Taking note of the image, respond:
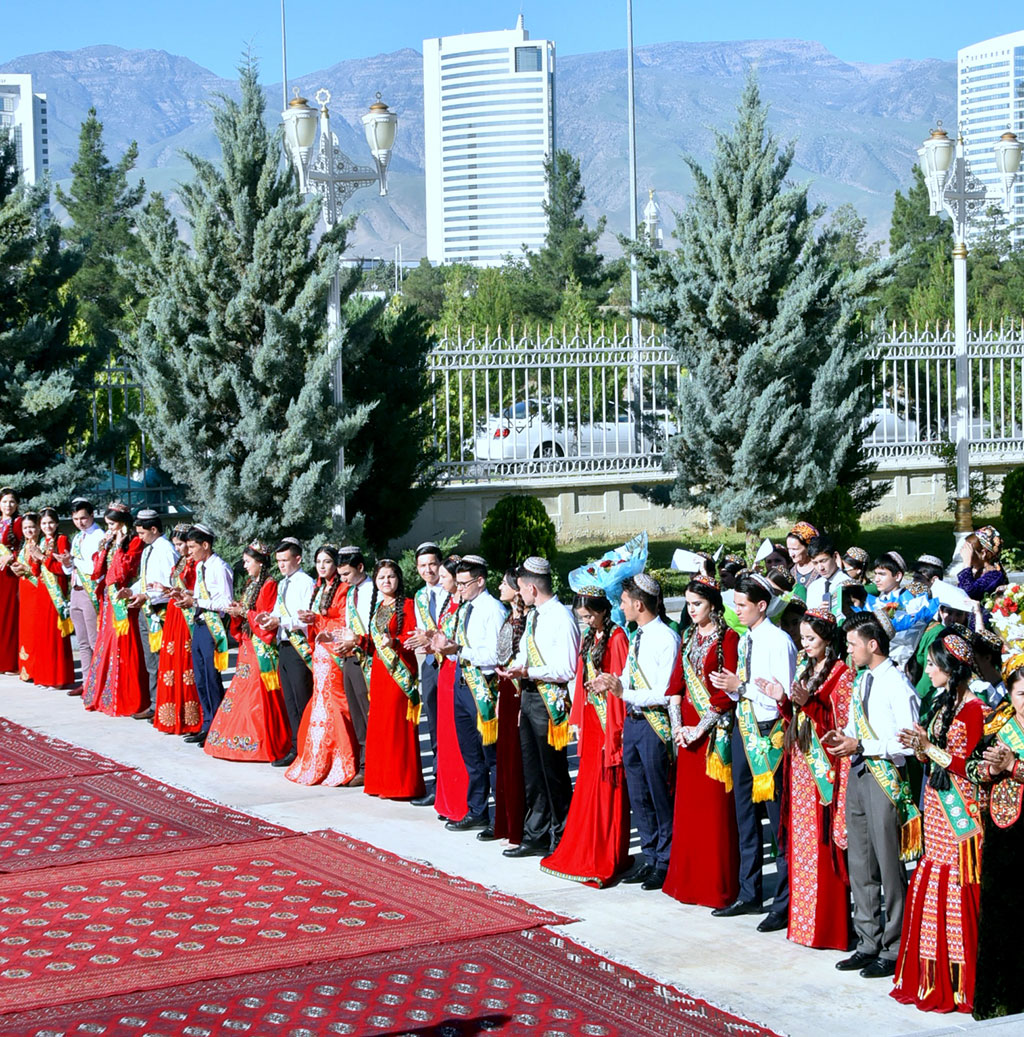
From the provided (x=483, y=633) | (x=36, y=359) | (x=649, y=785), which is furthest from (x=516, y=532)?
(x=649, y=785)

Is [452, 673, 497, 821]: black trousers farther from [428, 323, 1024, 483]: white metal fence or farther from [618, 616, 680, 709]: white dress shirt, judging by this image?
[428, 323, 1024, 483]: white metal fence

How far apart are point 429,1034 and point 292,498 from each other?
9405 mm

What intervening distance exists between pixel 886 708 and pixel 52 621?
869 cm

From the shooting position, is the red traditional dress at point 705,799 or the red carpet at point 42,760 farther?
the red carpet at point 42,760

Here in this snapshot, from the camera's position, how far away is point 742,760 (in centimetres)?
721

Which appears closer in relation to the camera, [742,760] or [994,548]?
[742,760]

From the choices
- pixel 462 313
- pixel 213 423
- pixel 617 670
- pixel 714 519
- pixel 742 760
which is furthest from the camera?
pixel 462 313

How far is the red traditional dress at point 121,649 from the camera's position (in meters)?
11.9

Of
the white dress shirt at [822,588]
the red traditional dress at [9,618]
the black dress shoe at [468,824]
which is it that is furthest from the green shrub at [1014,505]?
the black dress shoe at [468,824]

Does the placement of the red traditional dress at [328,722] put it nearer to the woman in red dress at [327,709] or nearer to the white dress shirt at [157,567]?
the woman in red dress at [327,709]

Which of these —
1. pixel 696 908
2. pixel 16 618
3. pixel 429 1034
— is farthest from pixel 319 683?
pixel 16 618

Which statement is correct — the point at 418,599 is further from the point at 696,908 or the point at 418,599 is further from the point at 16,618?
the point at 16,618

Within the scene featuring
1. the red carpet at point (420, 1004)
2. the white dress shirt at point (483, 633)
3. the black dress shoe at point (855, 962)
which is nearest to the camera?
the red carpet at point (420, 1004)

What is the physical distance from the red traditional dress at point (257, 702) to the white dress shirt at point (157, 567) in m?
1.18
